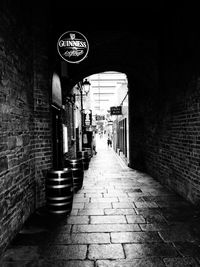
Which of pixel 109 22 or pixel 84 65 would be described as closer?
pixel 109 22

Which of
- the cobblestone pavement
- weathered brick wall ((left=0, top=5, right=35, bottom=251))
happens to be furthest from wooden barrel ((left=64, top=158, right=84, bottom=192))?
weathered brick wall ((left=0, top=5, right=35, bottom=251))

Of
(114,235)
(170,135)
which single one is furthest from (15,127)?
(170,135)

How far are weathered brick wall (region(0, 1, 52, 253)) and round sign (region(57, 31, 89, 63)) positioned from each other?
0.49 metres

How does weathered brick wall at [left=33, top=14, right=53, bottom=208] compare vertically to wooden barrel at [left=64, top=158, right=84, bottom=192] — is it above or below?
above

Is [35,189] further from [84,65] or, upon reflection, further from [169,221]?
[84,65]

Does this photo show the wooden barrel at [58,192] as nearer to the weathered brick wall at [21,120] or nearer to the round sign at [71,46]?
the weathered brick wall at [21,120]

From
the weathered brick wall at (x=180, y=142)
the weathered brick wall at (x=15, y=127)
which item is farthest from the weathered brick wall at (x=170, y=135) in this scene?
the weathered brick wall at (x=15, y=127)

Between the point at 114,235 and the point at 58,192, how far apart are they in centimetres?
143

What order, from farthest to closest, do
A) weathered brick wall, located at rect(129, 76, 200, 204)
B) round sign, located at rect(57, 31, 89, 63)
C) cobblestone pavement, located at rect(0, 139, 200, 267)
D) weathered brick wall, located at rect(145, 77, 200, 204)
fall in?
round sign, located at rect(57, 31, 89, 63) < weathered brick wall, located at rect(129, 76, 200, 204) < weathered brick wall, located at rect(145, 77, 200, 204) < cobblestone pavement, located at rect(0, 139, 200, 267)

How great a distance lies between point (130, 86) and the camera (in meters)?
11.4

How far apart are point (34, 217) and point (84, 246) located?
1624 mm

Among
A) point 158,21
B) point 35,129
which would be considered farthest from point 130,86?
point 35,129

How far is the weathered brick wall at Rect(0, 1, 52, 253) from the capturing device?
3527 mm

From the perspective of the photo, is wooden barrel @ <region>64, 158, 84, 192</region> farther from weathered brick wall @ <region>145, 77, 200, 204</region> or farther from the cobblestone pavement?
weathered brick wall @ <region>145, 77, 200, 204</region>
